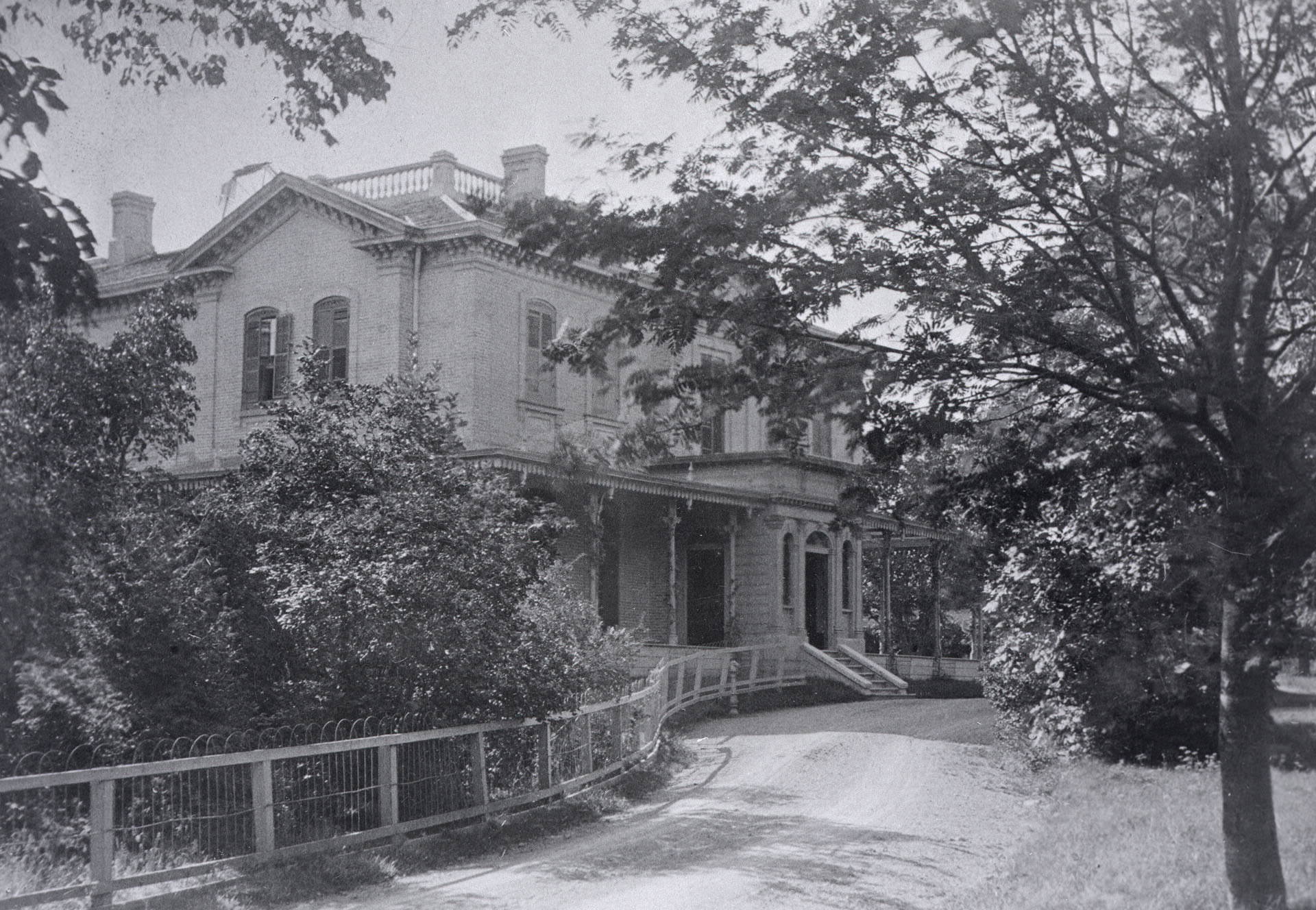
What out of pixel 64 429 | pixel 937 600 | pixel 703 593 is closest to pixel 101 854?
pixel 64 429

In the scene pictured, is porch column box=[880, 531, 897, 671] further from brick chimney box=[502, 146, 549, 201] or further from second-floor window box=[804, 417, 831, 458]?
brick chimney box=[502, 146, 549, 201]

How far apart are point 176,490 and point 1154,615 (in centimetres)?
1089

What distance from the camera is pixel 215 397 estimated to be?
Result: 29.1 meters

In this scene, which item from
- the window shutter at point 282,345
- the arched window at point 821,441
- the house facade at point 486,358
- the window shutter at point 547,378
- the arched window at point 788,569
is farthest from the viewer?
the arched window at point 821,441

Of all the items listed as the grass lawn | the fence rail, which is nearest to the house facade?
the fence rail

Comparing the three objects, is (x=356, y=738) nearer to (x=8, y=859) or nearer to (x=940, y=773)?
(x=8, y=859)

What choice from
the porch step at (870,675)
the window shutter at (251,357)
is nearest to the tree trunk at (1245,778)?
the porch step at (870,675)

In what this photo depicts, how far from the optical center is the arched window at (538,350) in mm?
27734

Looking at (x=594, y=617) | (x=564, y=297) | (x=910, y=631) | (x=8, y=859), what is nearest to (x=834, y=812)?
(x=594, y=617)

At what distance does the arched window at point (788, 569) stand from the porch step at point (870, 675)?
1.42 meters

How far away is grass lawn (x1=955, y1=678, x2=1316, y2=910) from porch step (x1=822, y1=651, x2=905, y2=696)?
14.8 metres

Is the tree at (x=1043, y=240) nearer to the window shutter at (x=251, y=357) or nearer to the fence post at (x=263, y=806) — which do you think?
the fence post at (x=263, y=806)

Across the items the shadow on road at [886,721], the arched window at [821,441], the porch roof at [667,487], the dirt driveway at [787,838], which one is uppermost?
the arched window at [821,441]

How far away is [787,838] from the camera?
1290 centimetres
